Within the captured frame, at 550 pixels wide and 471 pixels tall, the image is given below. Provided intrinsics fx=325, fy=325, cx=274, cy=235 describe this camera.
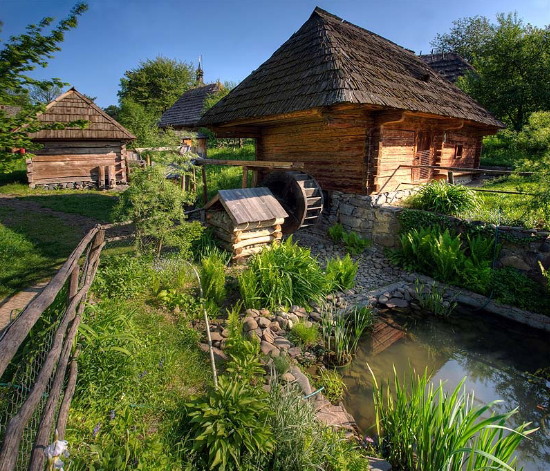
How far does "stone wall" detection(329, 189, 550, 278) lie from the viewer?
19.2 ft

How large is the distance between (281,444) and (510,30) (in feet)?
65.2

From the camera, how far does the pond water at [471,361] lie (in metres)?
3.63

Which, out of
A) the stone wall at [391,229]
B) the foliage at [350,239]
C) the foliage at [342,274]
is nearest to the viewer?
the stone wall at [391,229]

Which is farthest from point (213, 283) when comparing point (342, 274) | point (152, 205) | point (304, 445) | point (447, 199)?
point (447, 199)

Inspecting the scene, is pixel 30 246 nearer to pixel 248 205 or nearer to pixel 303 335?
pixel 248 205

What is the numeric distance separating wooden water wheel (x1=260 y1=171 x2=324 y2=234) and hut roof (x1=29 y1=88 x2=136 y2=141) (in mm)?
9553

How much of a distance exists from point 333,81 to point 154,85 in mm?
36087

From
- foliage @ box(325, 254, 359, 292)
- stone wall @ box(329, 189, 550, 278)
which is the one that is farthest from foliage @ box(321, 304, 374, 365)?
stone wall @ box(329, 189, 550, 278)

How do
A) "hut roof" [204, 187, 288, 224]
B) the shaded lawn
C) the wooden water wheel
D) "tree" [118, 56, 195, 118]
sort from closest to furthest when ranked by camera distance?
the shaded lawn < "hut roof" [204, 187, 288, 224] < the wooden water wheel < "tree" [118, 56, 195, 118]

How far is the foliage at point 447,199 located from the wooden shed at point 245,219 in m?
3.52

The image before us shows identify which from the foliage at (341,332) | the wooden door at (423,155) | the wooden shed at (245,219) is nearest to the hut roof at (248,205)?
the wooden shed at (245,219)

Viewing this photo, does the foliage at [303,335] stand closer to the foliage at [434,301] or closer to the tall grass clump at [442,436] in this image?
the tall grass clump at [442,436]

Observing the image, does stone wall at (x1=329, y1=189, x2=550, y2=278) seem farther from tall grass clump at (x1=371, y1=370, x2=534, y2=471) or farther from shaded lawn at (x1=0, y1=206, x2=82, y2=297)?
shaded lawn at (x1=0, y1=206, x2=82, y2=297)

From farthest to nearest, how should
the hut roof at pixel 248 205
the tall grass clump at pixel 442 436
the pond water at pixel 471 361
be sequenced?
the hut roof at pixel 248 205 < the pond water at pixel 471 361 < the tall grass clump at pixel 442 436
